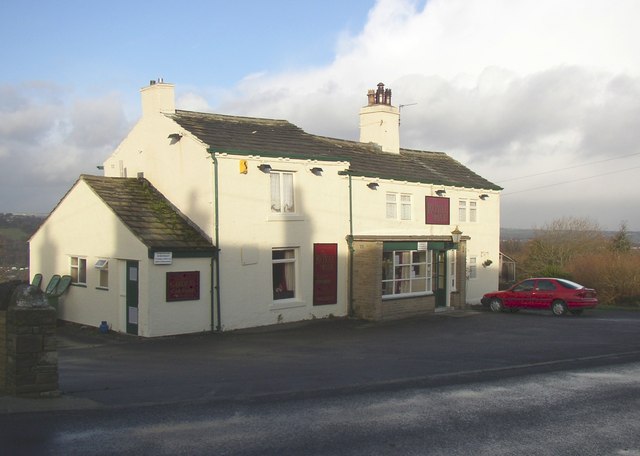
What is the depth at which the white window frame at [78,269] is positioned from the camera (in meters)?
21.1

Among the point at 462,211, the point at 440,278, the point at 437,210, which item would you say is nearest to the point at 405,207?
the point at 437,210

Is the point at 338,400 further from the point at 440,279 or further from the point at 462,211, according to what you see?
the point at 462,211

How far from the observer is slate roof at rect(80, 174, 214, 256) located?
1823cm

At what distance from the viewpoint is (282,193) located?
68.7 feet

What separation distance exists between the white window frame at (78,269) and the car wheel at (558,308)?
17.6m

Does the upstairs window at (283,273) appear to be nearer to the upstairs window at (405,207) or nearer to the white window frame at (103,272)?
the white window frame at (103,272)

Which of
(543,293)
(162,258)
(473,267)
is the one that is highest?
(162,258)

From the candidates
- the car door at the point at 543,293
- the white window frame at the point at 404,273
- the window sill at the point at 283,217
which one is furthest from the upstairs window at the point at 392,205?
the car door at the point at 543,293

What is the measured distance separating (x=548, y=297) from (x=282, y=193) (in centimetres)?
1196

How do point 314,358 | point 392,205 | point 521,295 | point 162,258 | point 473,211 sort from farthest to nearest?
point 473,211
point 521,295
point 392,205
point 162,258
point 314,358

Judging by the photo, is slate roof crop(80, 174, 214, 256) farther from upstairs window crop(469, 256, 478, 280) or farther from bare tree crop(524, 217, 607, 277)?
bare tree crop(524, 217, 607, 277)

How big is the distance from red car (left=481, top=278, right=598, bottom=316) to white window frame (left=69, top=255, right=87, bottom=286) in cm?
1645

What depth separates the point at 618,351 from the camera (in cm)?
1464

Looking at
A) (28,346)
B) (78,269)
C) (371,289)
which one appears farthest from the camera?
(371,289)
